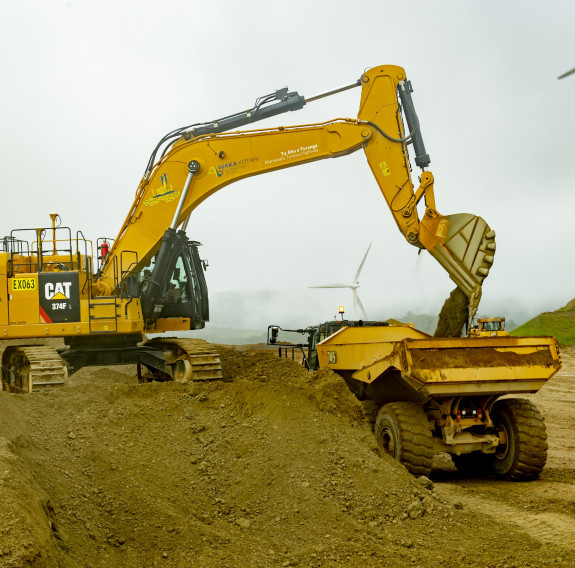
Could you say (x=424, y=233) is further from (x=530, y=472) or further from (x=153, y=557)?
(x=153, y=557)

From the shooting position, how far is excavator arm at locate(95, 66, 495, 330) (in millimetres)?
11883

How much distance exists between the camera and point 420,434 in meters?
8.66

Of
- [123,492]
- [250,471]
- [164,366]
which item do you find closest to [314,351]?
[164,366]

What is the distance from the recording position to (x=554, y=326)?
130 ft

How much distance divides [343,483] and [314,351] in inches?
221

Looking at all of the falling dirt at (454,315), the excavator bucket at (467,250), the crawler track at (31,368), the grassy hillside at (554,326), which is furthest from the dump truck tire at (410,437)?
the grassy hillside at (554,326)

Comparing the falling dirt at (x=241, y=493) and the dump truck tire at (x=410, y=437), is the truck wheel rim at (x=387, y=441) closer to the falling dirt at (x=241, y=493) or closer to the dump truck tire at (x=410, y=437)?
the dump truck tire at (x=410, y=437)

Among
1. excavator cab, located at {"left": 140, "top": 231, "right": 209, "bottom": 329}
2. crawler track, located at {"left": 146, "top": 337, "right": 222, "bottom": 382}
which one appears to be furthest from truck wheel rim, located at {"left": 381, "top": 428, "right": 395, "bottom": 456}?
excavator cab, located at {"left": 140, "top": 231, "right": 209, "bottom": 329}

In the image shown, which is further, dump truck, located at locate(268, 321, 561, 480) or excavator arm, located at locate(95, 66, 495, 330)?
excavator arm, located at locate(95, 66, 495, 330)

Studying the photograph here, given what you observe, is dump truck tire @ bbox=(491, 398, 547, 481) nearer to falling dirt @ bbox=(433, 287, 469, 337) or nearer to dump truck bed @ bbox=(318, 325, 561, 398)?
dump truck bed @ bbox=(318, 325, 561, 398)

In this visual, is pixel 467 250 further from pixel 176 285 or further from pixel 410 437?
pixel 176 285

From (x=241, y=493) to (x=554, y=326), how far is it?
3609 centimetres

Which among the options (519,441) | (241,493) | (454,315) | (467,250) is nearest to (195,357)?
(454,315)

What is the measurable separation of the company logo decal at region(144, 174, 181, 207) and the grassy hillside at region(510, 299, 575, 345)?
29180 millimetres
